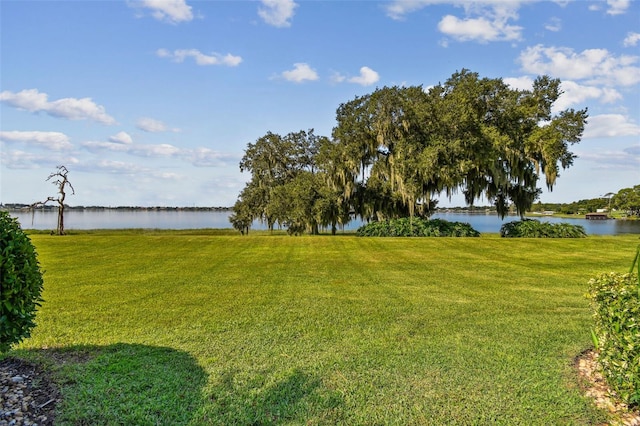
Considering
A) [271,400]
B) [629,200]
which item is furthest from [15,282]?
[629,200]

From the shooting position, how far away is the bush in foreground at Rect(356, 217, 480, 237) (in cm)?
1720

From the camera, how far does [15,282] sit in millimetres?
2836

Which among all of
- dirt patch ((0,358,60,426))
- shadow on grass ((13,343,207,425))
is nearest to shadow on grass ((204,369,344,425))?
shadow on grass ((13,343,207,425))

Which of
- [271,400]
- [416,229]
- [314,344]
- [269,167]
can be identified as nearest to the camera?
[271,400]

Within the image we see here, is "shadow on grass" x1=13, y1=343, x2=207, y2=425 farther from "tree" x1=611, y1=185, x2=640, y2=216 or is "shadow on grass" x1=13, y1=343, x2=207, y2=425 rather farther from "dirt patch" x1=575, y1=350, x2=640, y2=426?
"tree" x1=611, y1=185, x2=640, y2=216

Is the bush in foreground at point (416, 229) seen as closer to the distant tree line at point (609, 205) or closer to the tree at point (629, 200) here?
the distant tree line at point (609, 205)

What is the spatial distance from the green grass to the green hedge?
311 mm

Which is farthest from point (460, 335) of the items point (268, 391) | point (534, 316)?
point (268, 391)

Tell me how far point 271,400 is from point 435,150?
614 inches

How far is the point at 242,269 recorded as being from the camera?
882 cm

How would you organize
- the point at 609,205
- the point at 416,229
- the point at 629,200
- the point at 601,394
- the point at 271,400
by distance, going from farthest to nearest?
the point at 609,205 → the point at 629,200 → the point at 416,229 → the point at 601,394 → the point at 271,400

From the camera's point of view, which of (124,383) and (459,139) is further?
(459,139)

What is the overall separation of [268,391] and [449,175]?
15707 mm

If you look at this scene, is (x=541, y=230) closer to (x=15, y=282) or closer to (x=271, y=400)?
(x=271, y=400)
